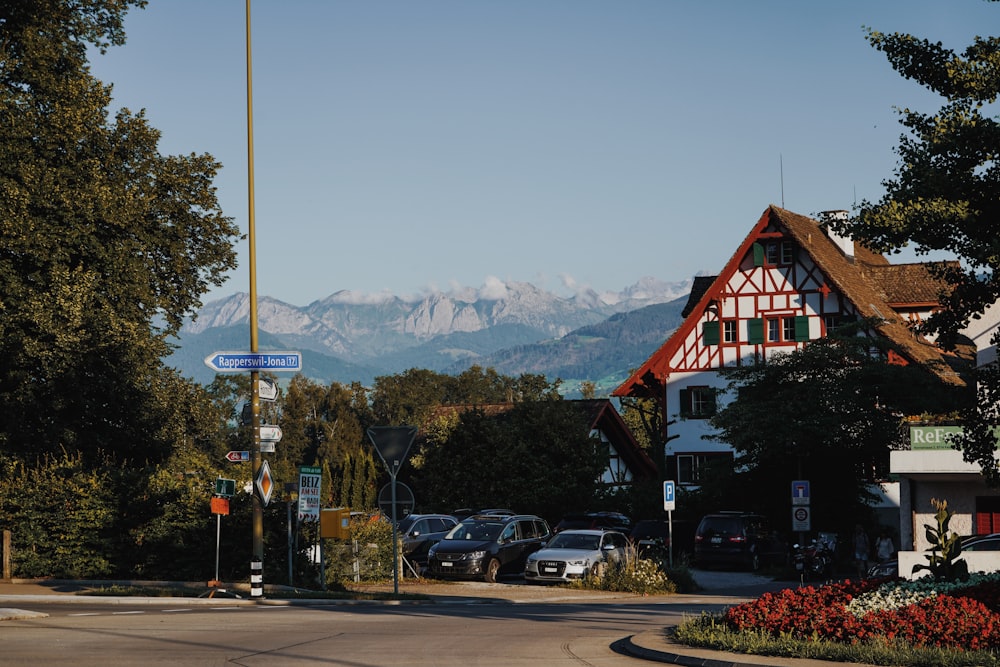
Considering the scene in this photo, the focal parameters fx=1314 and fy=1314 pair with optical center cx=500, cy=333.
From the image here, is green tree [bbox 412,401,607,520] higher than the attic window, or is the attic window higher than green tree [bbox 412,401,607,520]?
the attic window

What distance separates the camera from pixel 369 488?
273 feet

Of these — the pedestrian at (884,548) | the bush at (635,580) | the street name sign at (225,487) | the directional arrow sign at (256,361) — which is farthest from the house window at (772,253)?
the directional arrow sign at (256,361)

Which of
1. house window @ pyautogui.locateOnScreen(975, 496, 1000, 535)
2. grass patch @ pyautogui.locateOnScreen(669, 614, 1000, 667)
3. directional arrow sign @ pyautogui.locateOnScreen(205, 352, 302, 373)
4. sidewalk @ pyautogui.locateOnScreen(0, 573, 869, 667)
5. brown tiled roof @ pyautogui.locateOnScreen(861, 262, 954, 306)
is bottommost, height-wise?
sidewalk @ pyautogui.locateOnScreen(0, 573, 869, 667)

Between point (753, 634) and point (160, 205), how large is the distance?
29757 mm

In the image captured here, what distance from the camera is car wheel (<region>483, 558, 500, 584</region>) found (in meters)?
34.5

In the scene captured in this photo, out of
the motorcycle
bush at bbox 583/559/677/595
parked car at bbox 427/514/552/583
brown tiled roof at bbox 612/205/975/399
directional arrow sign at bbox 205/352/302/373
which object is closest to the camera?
directional arrow sign at bbox 205/352/302/373

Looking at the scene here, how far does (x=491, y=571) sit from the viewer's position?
34.6 metres

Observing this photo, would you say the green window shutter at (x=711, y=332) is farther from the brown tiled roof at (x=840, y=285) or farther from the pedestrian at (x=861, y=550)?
the pedestrian at (x=861, y=550)

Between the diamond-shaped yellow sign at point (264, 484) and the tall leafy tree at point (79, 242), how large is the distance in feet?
43.5

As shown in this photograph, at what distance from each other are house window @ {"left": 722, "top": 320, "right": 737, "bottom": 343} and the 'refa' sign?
121 ft

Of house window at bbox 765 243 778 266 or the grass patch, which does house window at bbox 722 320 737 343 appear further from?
the grass patch

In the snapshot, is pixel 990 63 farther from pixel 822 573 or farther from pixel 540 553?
pixel 822 573

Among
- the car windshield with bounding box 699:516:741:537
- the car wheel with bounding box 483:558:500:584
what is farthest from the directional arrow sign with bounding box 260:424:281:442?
the car windshield with bounding box 699:516:741:537

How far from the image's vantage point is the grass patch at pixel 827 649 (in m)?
13.6
